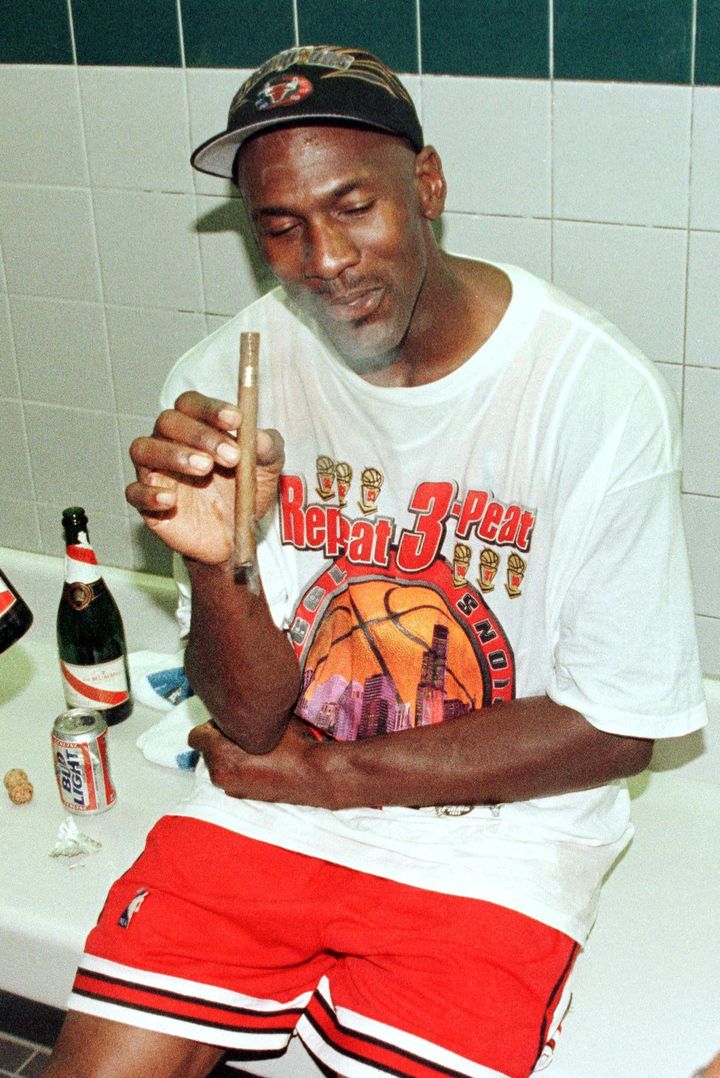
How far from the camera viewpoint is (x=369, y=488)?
1.59 m

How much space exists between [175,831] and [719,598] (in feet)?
2.86

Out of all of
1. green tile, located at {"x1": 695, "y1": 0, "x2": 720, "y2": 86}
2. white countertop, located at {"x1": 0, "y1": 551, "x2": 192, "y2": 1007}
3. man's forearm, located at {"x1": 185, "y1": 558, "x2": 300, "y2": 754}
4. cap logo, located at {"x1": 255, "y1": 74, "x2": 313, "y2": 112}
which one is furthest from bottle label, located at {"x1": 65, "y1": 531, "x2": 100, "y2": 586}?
green tile, located at {"x1": 695, "y1": 0, "x2": 720, "y2": 86}

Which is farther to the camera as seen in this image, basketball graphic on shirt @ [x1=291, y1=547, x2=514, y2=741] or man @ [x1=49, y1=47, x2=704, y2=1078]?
basketball graphic on shirt @ [x1=291, y1=547, x2=514, y2=741]

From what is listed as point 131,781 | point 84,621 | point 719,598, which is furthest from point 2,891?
point 719,598

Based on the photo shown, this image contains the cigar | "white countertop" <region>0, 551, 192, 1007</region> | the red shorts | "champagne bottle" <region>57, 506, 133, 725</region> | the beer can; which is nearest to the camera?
the cigar

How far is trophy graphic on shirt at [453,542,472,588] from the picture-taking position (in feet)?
5.08

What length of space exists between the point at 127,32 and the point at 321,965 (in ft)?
4.55

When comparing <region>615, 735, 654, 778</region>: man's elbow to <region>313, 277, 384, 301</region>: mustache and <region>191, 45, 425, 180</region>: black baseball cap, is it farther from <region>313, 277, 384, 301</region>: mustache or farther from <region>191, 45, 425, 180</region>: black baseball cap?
<region>191, 45, 425, 180</region>: black baseball cap

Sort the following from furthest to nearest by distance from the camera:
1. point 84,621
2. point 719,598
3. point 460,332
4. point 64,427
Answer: point 64,427 → point 84,621 → point 719,598 → point 460,332

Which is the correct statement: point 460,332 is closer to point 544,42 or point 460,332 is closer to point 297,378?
point 297,378

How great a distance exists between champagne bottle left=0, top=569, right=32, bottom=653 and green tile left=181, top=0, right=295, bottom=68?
84 cm

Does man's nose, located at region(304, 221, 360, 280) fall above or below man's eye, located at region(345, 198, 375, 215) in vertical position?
below

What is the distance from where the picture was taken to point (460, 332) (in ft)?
4.88

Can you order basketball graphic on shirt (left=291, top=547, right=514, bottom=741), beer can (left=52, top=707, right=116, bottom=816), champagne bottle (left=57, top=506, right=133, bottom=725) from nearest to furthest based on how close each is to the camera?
basketball graphic on shirt (left=291, top=547, right=514, bottom=741), beer can (left=52, top=707, right=116, bottom=816), champagne bottle (left=57, top=506, right=133, bottom=725)
